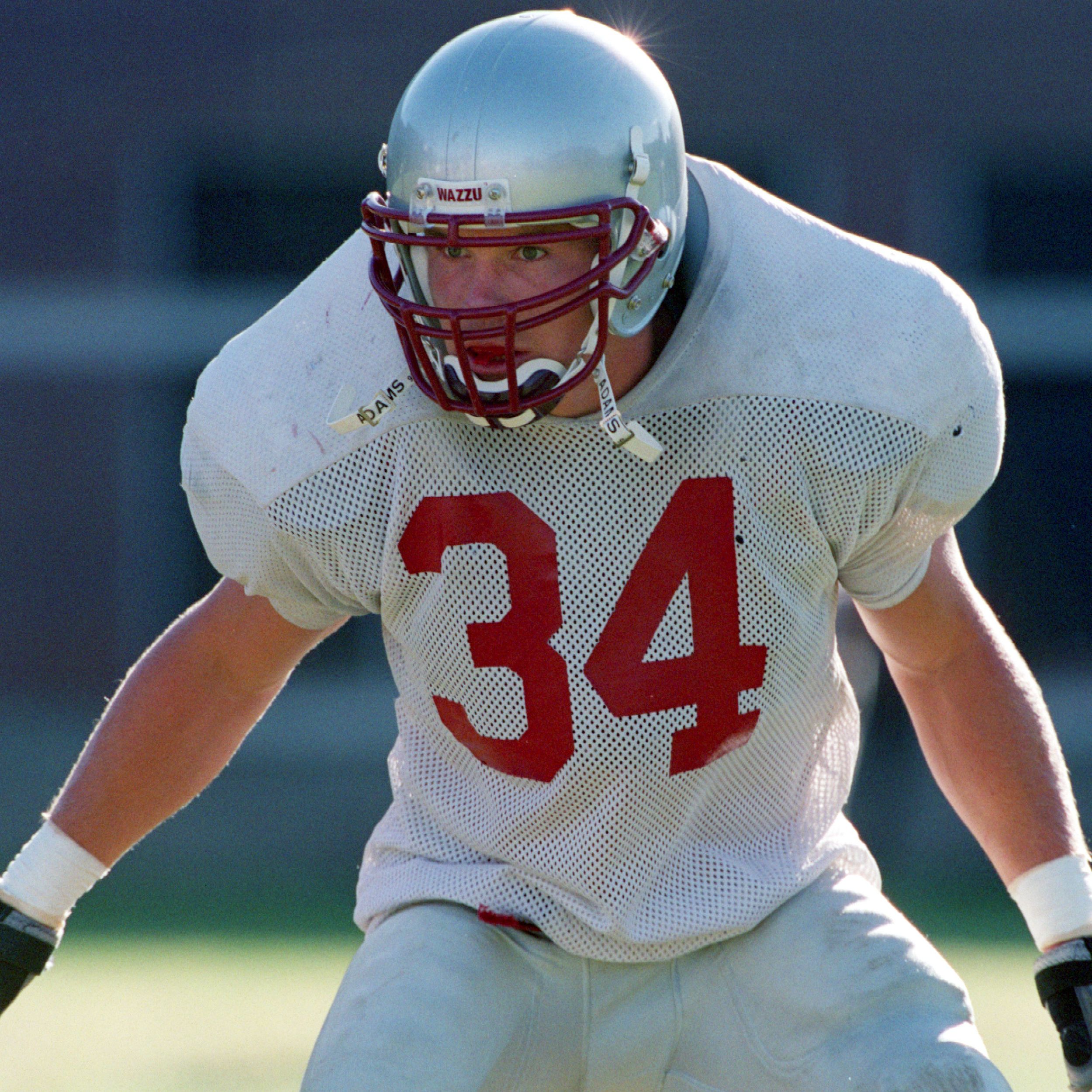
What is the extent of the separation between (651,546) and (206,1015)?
1.83 m

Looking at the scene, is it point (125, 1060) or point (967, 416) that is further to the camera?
point (125, 1060)

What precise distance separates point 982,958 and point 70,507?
2.95 metres

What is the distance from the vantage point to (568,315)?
72.7 inches

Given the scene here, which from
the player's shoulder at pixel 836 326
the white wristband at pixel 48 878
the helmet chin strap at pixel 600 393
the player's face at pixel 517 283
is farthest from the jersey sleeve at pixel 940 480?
the white wristband at pixel 48 878

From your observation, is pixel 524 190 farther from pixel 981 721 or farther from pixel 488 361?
→ pixel 981 721

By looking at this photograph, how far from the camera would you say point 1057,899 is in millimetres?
1940

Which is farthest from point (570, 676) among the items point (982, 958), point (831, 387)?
point (982, 958)

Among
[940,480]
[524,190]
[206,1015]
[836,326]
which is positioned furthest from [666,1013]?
[206,1015]

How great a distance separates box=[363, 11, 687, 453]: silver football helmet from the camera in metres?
1.80

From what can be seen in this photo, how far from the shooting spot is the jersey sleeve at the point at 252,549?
78.0 inches

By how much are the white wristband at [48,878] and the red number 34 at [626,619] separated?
0.53 metres

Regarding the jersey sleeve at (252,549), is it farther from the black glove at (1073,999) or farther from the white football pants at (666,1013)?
the black glove at (1073,999)

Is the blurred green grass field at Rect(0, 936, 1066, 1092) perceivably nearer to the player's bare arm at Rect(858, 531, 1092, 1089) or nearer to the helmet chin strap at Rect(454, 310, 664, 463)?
the player's bare arm at Rect(858, 531, 1092, 1089)

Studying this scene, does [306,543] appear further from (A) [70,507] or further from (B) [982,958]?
(A) [70,507]
